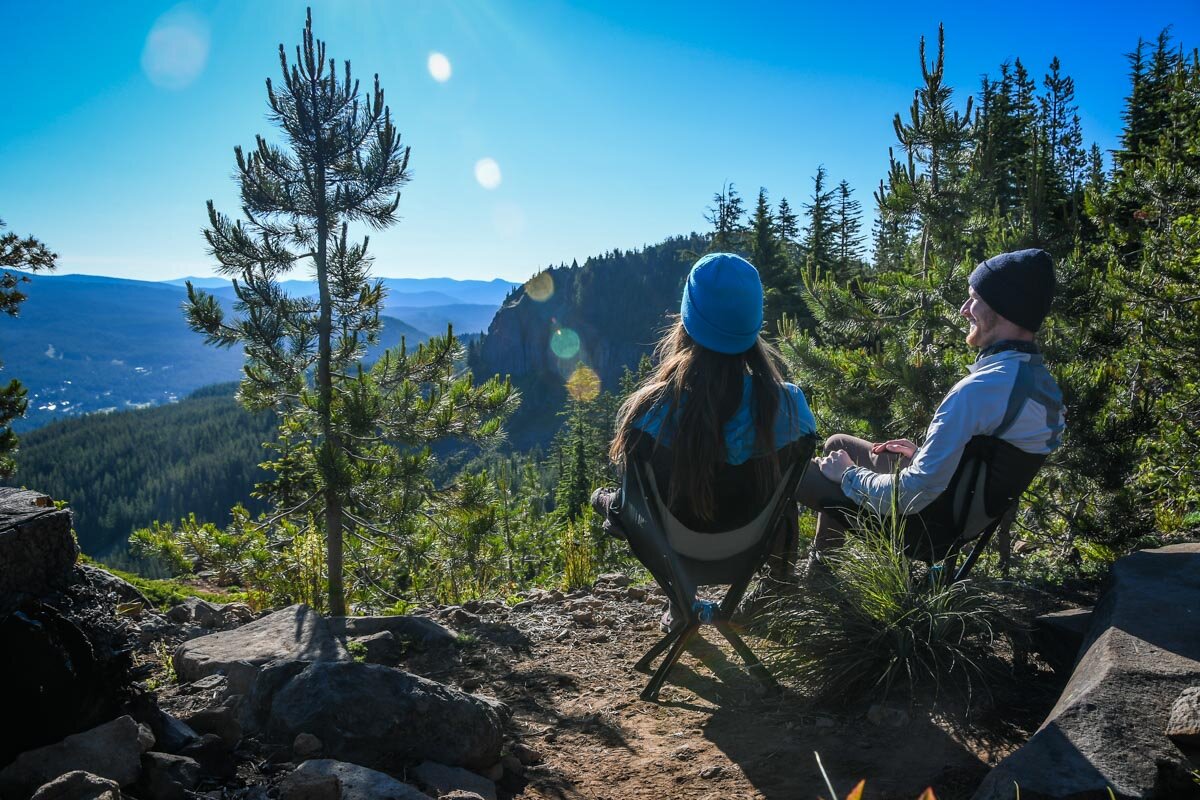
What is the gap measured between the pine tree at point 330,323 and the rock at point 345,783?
433 cm

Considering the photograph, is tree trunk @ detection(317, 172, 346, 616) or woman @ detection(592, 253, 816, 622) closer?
woman @ detection(592, 253, 816, 622)

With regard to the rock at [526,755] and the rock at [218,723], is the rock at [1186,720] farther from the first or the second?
the rock at [218,723]

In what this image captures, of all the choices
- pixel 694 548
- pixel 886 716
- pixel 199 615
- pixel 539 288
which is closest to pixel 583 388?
pixel 199 615

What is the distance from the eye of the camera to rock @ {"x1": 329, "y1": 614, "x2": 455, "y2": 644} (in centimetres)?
Result: 417

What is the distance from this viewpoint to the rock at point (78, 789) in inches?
63.0

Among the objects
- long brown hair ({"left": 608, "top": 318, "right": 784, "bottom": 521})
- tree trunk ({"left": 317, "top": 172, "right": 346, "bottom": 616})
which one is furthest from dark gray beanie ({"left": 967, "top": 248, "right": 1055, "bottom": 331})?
tree trunk ({"left": 317, "top": 172, "right": 346, "bottom": 616})

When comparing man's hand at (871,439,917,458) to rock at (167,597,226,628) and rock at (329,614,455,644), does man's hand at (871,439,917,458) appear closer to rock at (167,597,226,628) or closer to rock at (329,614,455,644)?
rock at (329,614,455,644)

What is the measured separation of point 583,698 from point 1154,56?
32.6m

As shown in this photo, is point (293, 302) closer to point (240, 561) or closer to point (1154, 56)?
point (240, 561)

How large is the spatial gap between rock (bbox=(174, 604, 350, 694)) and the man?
108 inches

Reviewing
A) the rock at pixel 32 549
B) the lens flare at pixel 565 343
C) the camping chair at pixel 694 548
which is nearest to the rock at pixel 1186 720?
the camping chair at pixel 694 548

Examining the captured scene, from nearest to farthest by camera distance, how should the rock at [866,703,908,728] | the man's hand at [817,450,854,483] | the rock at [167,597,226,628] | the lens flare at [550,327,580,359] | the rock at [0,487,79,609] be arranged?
the rock at [0,487,79,609] < the rock at [866,703,908,728] < the man's hand at [817,450,854,483] < the rock at [167,597,226,628] < the lens flare at [550,327,580,359]

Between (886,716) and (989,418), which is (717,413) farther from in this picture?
(886,716)

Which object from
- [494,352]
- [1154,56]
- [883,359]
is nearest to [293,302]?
[883,359]
